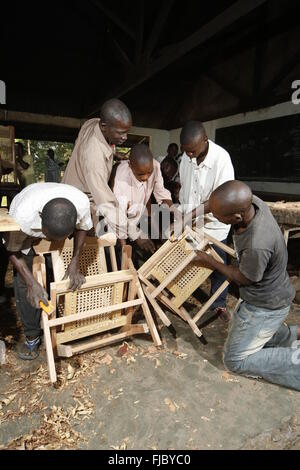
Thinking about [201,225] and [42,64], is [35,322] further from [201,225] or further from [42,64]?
[42,64]

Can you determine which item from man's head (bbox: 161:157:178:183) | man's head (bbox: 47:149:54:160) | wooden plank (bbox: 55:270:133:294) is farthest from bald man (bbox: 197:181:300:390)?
man's head (bbox: 47:149:54:160)

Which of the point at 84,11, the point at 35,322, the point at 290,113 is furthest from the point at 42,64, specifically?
the point at 35,322

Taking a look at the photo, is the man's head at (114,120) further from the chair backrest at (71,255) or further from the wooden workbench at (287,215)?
the wooden workbench at (287,215)

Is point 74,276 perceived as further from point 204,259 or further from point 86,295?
point 204,259

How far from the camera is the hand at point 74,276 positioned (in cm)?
240

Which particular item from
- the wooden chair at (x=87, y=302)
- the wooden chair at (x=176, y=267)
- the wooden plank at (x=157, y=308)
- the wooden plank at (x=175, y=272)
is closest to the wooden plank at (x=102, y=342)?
the wooden chair at (x=87, y=302)

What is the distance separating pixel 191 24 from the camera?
22.1 ft

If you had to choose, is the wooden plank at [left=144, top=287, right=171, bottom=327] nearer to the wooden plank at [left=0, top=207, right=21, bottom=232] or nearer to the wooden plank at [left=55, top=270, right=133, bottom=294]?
the wooden plank at [left=55, top=270, right=133, bottom=294]

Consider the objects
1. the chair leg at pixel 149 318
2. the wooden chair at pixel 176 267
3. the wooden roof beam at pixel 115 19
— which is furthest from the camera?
the wooden roof beam at pixel 115 19

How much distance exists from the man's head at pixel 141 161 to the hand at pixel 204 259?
1.00 meters

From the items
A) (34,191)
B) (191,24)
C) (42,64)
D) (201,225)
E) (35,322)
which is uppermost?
(191,24)

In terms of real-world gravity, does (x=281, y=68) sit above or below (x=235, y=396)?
above

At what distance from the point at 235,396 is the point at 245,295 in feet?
2.58

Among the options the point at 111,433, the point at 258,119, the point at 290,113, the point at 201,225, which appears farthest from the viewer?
the point at 258,119
